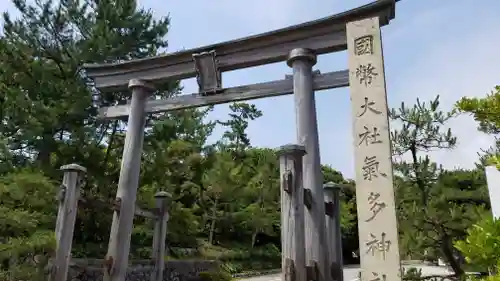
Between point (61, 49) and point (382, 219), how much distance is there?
8645mm

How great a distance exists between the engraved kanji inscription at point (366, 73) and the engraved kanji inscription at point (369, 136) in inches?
18.3

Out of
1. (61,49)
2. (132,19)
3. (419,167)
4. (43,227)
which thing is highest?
(132,19)

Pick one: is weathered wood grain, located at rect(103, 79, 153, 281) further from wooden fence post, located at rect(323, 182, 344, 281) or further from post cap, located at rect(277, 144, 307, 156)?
wooden fence post, located at rect(323, 182, 344, 281)

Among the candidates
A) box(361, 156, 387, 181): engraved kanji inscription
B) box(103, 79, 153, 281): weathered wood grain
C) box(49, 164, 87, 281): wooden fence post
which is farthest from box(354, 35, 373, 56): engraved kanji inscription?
box(49, 164, 87, 281): wooden fence post

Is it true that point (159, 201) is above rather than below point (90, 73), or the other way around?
below

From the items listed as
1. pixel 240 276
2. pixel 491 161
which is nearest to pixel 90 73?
pixel 491 161

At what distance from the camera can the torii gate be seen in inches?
118

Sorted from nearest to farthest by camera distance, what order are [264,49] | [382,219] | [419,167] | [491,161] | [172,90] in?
[491,161], [382,219], [264,49], [419,167], [172,90]

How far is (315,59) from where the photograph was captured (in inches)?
201

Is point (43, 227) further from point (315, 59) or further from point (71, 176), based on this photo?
point (315, 59)

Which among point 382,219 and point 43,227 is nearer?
point 382,219

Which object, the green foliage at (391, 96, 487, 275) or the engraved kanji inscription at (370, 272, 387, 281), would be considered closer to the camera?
the engraved kanji inscription at (370, 272, 387, 281)

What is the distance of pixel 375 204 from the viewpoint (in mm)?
3008

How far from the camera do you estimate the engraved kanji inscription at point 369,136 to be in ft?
10.5
